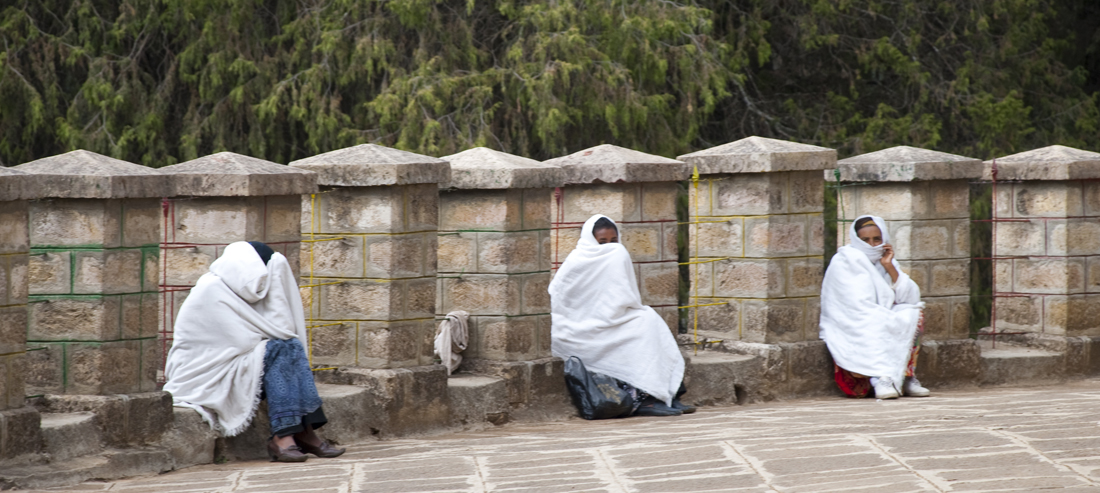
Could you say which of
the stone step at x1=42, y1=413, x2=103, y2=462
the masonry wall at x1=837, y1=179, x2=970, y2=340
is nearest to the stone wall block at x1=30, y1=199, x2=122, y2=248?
the stone step at x1=42, y1=413, x2=103, y2=462

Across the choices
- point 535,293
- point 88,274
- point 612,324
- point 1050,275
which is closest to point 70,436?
point 88,274

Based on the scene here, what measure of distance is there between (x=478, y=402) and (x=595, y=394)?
0.74 metres

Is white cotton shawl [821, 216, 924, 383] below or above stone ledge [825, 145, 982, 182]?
below

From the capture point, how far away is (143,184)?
6.53 meters

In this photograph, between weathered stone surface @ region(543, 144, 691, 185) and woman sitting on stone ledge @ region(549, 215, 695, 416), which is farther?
weathered stone surface @ region(543, 144, 691, 185)

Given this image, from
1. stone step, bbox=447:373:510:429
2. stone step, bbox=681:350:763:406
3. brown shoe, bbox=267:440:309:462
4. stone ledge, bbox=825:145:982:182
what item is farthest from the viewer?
stone ledge, bbox=825:145:982:182

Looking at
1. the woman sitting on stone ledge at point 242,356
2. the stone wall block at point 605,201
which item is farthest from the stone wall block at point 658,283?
the woman sitting on stone ledge at point 242,356

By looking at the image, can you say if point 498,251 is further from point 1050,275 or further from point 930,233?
point 1050,275

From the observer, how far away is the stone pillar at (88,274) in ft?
21.2

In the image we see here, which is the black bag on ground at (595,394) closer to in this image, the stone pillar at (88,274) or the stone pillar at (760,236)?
the stone pillar at (760,236)

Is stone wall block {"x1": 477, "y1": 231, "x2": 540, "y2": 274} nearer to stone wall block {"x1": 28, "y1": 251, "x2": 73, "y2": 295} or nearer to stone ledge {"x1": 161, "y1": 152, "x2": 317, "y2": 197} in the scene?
Result: stone ledge {"x1": 161, "y1": 152, "x2": 317, "y2": 197}

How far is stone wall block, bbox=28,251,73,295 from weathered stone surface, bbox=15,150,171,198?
298 mm

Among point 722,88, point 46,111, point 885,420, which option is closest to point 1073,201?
point 885,420

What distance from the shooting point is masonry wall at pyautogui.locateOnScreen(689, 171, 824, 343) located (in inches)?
360
